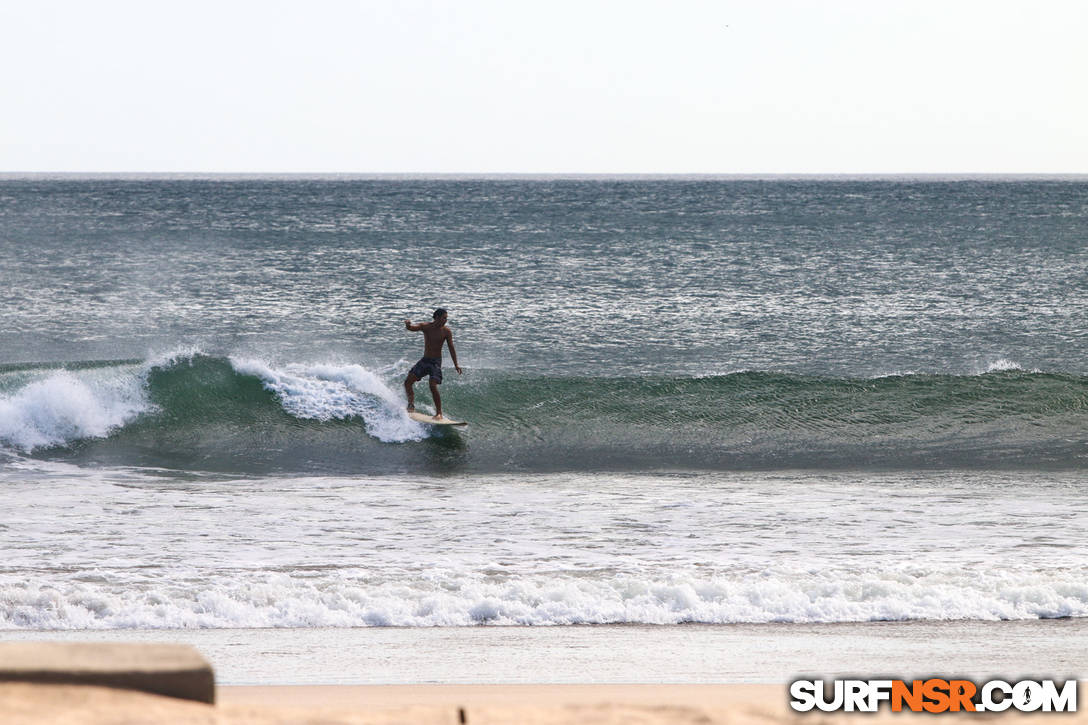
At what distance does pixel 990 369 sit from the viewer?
20.2 m

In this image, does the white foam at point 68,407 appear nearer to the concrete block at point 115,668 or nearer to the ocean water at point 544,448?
the ocean water at point 544,448

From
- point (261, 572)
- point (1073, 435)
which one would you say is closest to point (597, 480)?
point (261, 572)

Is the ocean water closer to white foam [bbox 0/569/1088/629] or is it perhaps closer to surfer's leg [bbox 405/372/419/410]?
white foam [bbox 0/569/1088/629]

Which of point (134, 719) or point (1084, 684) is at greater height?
point (134, 719)

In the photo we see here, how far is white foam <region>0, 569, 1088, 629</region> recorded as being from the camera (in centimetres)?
736

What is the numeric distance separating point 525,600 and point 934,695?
3.11m

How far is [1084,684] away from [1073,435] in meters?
11.0

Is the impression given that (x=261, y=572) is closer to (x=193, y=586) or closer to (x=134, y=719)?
(x=193, y=586)

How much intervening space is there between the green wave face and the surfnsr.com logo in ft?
28.0

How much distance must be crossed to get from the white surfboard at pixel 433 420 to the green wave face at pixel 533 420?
0.22 metres

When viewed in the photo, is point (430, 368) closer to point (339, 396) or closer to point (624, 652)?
point (339, 396)

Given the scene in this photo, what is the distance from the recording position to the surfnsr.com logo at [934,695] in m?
4.73

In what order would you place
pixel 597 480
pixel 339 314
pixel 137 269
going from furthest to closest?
pixel 137 269 → pixel 339 314 → pixel 597 480

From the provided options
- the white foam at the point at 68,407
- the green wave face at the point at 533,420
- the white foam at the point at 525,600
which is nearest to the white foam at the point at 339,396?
the green wave face at the point at 533,420
